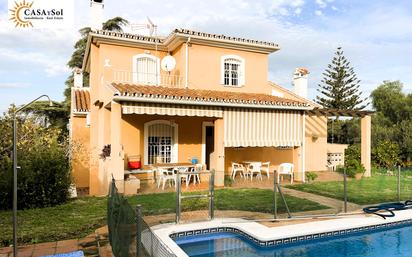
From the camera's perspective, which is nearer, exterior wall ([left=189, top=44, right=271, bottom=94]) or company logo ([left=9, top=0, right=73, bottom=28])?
company logo ([left=9, top=0, right=73, bottom=28])

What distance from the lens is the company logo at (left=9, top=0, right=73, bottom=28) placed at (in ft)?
64.2

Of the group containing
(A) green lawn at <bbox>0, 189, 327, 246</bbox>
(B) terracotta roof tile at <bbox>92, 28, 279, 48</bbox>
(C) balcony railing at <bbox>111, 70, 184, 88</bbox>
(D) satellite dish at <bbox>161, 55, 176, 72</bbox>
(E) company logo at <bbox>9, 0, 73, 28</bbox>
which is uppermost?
(E) company logo at <bbox>9, 0, 73, 28</bbox>

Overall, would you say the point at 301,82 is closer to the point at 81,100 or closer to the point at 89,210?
the point at 81,100

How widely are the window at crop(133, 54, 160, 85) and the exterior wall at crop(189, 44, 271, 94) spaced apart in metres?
2.71

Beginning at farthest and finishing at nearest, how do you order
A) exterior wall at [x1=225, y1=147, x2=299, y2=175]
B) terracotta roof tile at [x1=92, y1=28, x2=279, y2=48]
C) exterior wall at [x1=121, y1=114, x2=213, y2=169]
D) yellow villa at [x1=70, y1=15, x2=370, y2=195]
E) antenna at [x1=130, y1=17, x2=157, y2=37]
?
antenna at [x1=130, y1=17, x2=157, y2=37]
exterior wall at [x1=225, y1=147, x2=299, y2=175]
terracotta roof tile at [x1=92, y1=28, x2=279, y2=48]
exterior wall at [x1=121, y1=114, x2=213, y2=169]
yellow villa at [x1=70, y1=15, x2=370, y2=195]

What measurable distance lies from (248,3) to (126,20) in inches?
1156

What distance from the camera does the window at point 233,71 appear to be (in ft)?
73.0

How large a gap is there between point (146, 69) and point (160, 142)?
500 cm

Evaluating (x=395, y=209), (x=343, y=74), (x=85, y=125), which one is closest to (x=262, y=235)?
(x=395, y=209)

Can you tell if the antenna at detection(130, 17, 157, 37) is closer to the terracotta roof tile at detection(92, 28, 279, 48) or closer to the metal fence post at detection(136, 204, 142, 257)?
the terracotta roof tile at detection(92, 28, 279, 48)

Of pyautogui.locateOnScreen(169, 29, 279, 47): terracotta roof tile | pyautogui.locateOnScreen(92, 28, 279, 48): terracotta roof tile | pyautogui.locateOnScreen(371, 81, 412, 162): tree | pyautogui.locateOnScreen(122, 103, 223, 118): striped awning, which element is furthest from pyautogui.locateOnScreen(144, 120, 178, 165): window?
pyautogui.locateOnScreen(371, 81, 412, 162): tree

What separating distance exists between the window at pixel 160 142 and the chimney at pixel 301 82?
11.6 m

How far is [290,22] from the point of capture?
20969mm

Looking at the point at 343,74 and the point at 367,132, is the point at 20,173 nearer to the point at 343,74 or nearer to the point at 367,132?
the point at 367,132
